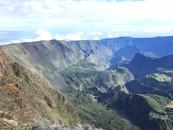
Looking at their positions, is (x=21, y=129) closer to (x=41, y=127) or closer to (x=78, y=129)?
(x=41, y=127)

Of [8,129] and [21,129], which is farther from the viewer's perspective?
[8,129]

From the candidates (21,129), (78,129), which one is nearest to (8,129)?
(21,129)

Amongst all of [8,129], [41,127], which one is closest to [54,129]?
[41,127]

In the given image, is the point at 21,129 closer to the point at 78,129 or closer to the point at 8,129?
the point at 8,129

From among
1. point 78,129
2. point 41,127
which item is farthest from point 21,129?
point 78,129

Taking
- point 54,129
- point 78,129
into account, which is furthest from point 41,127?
point 78,129
